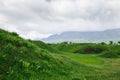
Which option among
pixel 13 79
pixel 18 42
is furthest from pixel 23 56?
pixel 13 79

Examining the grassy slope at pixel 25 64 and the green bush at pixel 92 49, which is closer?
the grassy slope at pixel 25 64

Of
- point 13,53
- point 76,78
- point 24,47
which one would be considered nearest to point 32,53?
point 24,47

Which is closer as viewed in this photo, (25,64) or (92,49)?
(25,64)

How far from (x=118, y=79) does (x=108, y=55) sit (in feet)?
162

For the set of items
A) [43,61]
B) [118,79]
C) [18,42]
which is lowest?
[118,79]

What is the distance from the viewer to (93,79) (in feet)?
95.0

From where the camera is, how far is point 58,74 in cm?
2956

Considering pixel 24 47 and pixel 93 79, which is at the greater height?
pixel 24 47

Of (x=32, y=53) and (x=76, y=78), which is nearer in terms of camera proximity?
(x=76, y=78)

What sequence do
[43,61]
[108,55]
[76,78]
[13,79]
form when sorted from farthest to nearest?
[108,55] < [43,61] < [76,78] < [13,79]

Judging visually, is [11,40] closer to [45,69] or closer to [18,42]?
[18,42]

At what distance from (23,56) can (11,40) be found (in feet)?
9.76

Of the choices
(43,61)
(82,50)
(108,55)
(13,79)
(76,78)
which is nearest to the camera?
(13,79)

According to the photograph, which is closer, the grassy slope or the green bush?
the grassy slope
